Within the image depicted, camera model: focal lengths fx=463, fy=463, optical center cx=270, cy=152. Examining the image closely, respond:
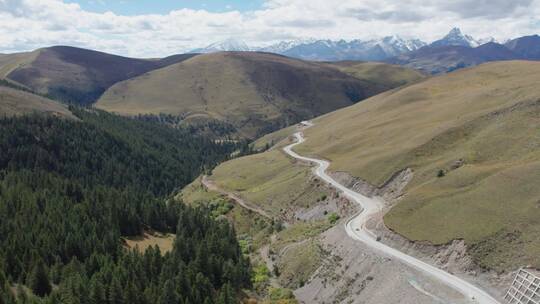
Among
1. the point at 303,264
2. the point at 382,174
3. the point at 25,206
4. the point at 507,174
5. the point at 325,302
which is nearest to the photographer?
the point at 325,302

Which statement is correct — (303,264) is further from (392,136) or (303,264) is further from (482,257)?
(392,136)

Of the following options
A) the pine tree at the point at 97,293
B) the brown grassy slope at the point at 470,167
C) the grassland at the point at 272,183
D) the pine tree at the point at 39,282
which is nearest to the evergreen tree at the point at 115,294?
the pine tree at the point at 97,293

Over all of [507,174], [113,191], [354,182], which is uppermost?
[507,174]

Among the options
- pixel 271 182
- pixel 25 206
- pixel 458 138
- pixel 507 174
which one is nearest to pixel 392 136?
pixel 458 138

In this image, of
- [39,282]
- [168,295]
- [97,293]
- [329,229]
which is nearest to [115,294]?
[97,293]

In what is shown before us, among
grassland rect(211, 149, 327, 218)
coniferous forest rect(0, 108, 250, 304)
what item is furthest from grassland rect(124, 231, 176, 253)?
grassland rect(211, 149, 327, 218)

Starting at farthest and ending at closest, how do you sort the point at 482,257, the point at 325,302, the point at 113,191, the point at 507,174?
the point at 113,191 < the point at 507,174 < the point at 325,302 < the point at 482,257

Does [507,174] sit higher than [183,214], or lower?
higher

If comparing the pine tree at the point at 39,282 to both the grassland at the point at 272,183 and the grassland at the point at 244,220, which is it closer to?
the grassland at the point at 244,220
